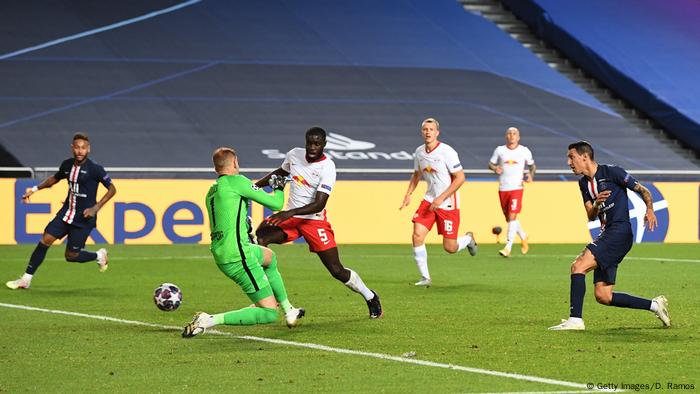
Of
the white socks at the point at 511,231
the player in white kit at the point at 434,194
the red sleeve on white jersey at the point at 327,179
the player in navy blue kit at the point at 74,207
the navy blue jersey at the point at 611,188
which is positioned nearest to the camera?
the navy blue jersey at the point at 611,188

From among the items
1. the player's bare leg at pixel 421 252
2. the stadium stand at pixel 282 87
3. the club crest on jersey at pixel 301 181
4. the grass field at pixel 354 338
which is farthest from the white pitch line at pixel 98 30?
the club crest on jersey at pixel 301 181

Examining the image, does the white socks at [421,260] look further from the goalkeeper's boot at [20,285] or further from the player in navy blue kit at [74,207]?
the goalkeeper's boot at [20,285]

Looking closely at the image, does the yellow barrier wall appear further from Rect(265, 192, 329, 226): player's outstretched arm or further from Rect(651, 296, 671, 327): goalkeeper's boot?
Rect(651, 296, 671, 327): goalkeeper's boot

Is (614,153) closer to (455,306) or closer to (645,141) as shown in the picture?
(645,141)

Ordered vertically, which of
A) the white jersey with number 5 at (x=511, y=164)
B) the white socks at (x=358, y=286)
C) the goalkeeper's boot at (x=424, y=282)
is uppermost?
the white jersey with number 5 at (x=511, y=164)

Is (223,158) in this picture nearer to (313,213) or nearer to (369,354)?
A: (313,213)

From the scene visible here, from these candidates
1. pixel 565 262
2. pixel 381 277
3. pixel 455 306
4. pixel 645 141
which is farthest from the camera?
pixel 645 141

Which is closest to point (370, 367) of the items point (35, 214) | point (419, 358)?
point (419, 358)

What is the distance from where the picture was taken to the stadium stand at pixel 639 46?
36.9 meters

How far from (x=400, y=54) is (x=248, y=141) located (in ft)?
22.6

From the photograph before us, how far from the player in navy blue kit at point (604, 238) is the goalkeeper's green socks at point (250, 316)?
2.52m

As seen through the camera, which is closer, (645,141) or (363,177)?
(363,177)

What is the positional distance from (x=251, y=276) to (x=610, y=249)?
→ 3.16 meters

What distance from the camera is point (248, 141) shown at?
32250 millimetres
